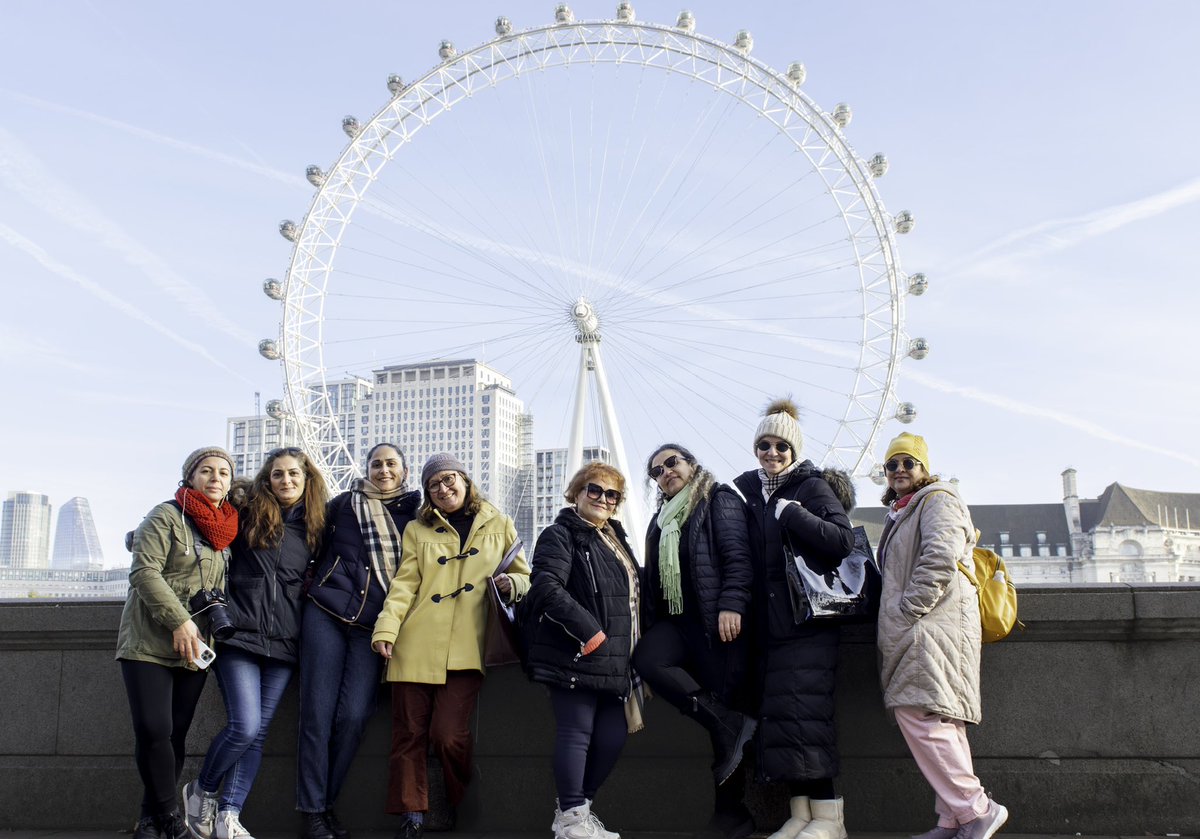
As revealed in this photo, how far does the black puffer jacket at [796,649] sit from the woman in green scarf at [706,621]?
12 centimetres

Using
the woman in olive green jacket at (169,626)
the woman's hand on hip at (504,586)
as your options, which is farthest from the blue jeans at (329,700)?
the woman's hand on hip at (504,586)

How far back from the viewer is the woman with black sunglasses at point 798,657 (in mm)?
5352

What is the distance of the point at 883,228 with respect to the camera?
979 inches

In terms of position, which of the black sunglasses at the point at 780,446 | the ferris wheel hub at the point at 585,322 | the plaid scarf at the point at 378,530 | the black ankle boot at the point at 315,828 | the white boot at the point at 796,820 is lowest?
Result: the black ankle boot at the point at 315,828

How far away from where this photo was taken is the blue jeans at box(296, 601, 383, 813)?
5.75m

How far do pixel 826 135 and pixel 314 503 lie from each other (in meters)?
20.7

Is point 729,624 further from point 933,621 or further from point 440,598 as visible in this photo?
point 440,598

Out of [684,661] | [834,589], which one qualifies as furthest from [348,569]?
[834,589]

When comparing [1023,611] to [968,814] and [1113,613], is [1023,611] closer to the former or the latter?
[1113,613]

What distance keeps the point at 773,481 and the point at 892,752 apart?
149 centimetres

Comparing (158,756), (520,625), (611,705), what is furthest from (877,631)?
A: (158,756)

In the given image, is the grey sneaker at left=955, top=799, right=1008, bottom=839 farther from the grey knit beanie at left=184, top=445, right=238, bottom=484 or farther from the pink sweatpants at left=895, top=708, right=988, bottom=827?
the grey knit beanie at left=184, top=445, right=238, bottom=484

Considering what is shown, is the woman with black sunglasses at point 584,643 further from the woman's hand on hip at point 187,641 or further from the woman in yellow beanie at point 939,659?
the woman's hand on hip at point 187,641

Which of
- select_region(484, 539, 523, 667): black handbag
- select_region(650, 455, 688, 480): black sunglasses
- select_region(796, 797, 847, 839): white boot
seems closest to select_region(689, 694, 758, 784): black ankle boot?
select_region(796, 797, 847, 839): white boot
